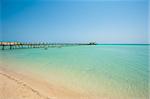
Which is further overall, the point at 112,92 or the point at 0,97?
the point at 112,92

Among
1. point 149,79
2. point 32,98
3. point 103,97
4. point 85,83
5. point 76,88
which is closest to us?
point 32,98

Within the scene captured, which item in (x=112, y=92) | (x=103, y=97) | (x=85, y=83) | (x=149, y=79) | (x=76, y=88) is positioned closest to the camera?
(x=103, y=97)

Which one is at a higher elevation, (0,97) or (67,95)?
(0,97)

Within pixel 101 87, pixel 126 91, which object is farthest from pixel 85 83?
pixel 126 91

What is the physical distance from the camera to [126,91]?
603cm

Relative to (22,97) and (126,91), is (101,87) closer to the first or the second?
(126,91)

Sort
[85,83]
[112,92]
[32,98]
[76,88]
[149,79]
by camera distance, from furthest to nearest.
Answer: [149,79]
[85,83]
[76,88]
[112,92]
[32,98]

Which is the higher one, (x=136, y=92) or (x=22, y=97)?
(x=22, y=97)

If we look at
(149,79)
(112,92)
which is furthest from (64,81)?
(149,79)

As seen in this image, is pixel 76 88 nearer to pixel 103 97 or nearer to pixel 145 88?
pixel 103 97

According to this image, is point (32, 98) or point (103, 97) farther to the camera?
point (103, 97)

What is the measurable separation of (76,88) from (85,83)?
906 mm

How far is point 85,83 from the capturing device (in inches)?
276

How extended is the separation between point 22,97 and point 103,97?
2927 millimetres
